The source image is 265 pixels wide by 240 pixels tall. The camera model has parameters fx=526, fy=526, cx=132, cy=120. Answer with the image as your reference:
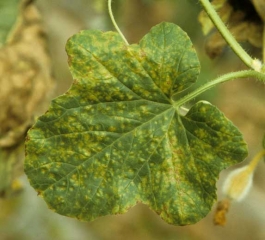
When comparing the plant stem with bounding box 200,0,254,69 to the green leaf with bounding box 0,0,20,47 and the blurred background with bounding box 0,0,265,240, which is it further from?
the blurred background with bounding box 0,0,265,240

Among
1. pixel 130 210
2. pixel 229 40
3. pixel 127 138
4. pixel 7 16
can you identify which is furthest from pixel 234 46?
pixel 130 210

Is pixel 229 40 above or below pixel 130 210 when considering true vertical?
above

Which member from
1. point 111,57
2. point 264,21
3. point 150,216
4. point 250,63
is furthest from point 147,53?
point 150,216

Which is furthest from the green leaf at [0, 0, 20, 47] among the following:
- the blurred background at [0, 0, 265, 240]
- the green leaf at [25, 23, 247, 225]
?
the blurred background at [0, 0, 265, 240]


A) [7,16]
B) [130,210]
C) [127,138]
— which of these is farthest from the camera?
[130,210]

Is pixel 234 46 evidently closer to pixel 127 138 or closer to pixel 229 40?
pixel 229 40

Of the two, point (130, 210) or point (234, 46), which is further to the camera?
point (130, 210)

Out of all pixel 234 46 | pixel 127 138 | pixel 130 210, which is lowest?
pixel 130 210

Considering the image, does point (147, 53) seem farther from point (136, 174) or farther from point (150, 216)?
point (150, 216)
